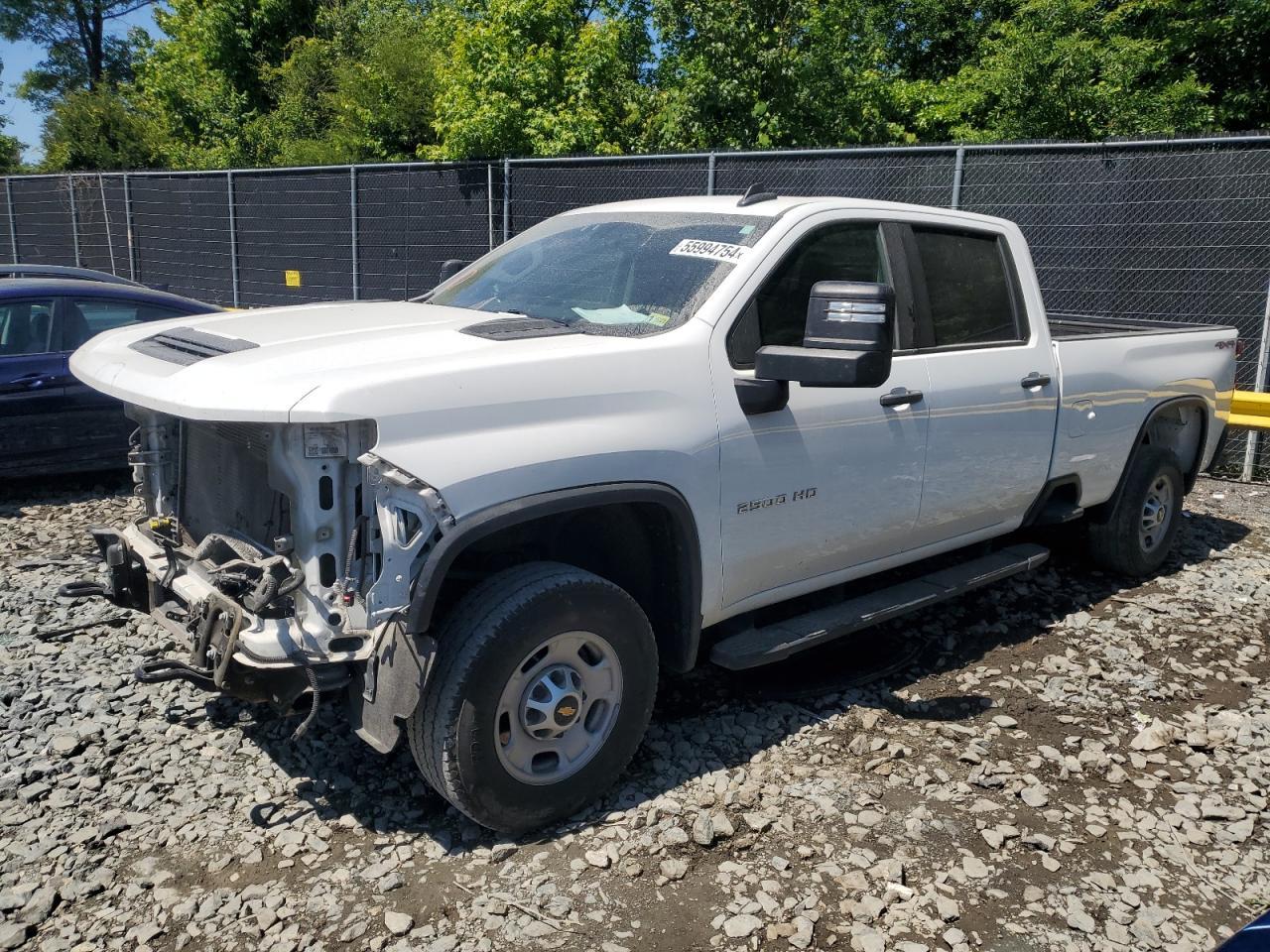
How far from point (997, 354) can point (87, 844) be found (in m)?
4.11

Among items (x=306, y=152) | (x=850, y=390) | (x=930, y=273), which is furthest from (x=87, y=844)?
(x=306, y=152)

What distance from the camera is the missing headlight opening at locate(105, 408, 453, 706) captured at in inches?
123

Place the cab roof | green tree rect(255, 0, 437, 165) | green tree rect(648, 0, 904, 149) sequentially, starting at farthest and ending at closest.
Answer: green tree rect(255, 0, 437, 165) → green tree rect(648, 0, 904, 149) → the cab roof

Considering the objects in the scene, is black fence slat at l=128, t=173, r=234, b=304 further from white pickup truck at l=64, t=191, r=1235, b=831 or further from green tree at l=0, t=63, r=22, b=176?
green tree at l=0, t=63, r=22, b=176

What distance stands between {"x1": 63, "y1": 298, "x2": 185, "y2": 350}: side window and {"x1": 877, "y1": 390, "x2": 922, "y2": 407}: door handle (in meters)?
5.53

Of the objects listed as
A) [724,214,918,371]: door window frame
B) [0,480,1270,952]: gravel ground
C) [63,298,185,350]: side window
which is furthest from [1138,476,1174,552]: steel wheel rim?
[63,298,185,350]: side window

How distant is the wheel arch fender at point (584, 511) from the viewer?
310 cm

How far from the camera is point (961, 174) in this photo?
966 cm

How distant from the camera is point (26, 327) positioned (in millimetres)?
7363

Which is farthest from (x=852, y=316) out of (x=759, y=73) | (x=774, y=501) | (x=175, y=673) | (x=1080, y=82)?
(x=1080, y=82)

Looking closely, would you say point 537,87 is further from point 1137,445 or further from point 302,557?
point 302,557

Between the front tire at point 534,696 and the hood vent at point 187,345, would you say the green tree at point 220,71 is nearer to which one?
the hood vent at point 187,345

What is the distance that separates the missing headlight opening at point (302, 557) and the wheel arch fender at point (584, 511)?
0.20 ft

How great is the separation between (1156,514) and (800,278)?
3.45 metres
